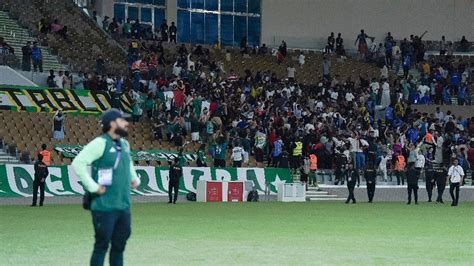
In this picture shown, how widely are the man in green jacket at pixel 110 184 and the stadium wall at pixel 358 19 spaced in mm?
52471

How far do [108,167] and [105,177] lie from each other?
4.8 inches

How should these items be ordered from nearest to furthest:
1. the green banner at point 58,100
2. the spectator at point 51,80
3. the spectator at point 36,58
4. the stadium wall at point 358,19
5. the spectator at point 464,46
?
the green banner at point 58,100 < the spectator at point 51,80 < the spectator at point 36,58 < the stadium wall at point 358,19 < the spectator at point 464,46

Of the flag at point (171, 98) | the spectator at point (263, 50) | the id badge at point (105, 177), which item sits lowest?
the id badge at point (105, 177)

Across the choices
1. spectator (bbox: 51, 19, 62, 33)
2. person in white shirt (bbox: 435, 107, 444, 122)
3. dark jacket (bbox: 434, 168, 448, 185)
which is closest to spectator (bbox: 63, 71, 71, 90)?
spectator (bbox: 51, 19, 62, 33)

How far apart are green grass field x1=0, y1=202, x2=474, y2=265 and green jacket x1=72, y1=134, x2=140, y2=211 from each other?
417 cm

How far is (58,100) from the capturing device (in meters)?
44.7

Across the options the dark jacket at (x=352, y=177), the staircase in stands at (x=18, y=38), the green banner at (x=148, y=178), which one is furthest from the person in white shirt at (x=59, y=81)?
the dark jacket at (x=352, y=177)

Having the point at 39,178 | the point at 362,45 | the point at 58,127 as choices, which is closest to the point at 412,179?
the point at 58,127

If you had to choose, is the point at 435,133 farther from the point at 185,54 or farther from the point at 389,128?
the point at 185,54

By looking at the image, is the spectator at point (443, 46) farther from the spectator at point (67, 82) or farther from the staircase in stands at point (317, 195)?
the spectator at point (67, 82)

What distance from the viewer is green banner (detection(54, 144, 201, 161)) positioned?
40.8m

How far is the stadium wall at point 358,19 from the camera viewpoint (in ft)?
212

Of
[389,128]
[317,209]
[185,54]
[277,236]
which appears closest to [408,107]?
[389,128]

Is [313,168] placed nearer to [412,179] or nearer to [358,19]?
[412,179]
